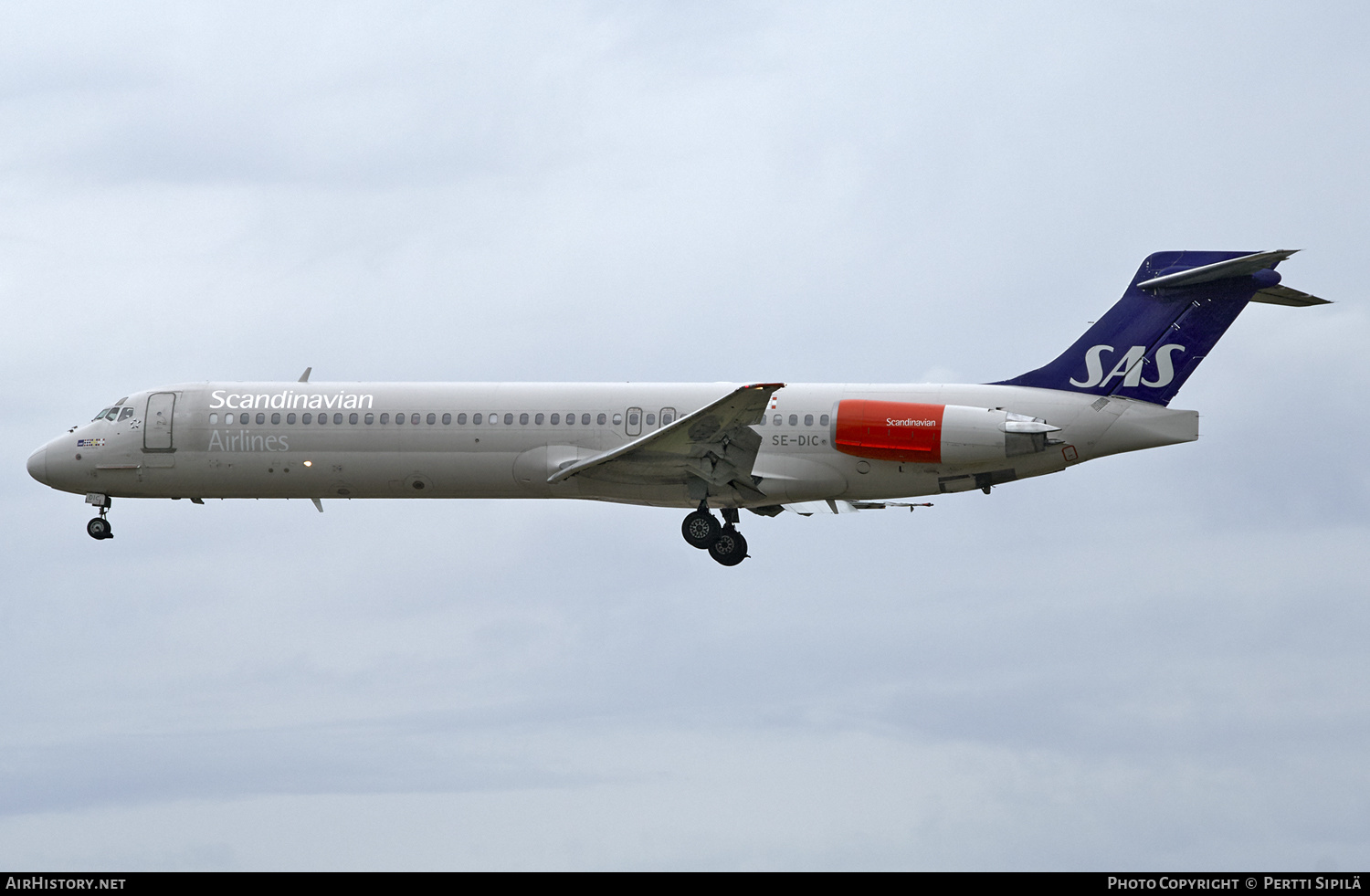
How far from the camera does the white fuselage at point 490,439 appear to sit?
1223 inches

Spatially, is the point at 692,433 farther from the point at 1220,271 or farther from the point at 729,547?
the point at 1220,271

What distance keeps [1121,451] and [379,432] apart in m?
15.7

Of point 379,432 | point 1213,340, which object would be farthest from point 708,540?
point 1213,340

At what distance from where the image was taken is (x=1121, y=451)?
31.1 meters

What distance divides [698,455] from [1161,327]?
9899 millimetres

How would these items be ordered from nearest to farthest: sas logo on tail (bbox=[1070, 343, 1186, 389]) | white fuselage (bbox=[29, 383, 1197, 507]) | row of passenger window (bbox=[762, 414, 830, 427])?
sas logo on tail (bbox=[1070, 343, 1186, 389]) → white fuselage (bbox=[29, 383, 1197, 507]) → row of passenger window (bbox=[762, 414, 830, 427])

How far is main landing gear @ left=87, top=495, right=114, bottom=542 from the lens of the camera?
111 feet

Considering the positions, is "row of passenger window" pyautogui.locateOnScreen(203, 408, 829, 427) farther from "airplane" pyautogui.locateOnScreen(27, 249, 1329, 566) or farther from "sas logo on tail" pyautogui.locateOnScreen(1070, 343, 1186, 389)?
"sas logo on tail" pyautogui.locateOnScreen(1070, 343, 1186, 389)

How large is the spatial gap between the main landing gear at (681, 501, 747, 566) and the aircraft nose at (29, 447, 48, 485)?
1465cm

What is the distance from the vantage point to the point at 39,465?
3416 centimetres

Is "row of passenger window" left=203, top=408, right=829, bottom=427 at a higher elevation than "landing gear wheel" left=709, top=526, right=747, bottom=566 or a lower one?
higher

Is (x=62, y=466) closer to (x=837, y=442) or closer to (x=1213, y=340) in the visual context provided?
(x=837, y=442)

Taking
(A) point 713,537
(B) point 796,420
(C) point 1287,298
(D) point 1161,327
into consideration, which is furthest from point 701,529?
(C) point 1287,298

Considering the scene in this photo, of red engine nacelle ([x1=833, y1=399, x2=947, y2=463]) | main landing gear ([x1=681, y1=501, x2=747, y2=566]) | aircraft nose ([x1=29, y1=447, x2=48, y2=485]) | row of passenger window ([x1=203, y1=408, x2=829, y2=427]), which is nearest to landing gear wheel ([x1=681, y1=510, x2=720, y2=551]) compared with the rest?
main landing gear ([x1=681, y1=501, x2=747, y2=566])
